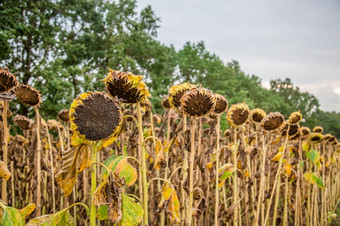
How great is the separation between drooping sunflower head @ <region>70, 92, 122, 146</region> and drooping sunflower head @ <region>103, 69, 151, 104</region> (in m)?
0.14

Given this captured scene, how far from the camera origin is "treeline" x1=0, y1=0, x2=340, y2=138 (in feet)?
36.7

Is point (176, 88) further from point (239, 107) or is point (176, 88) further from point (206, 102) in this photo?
point (239, 107)

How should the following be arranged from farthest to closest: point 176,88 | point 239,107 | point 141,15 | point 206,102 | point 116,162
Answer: point 141,15
point 239,107
point 176,88
point 206,102
point 116,162

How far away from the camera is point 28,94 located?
5.97 feet

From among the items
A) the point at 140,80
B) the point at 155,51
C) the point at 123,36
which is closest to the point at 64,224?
the point at 140,80

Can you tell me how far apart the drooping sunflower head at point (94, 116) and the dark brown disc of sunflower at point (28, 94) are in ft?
2.84

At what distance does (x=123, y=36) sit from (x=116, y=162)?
50.8 feet

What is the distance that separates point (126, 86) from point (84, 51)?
14.1 m

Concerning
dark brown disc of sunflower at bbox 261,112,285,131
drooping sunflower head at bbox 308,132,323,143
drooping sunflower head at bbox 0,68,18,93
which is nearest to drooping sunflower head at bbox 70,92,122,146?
drooping sunflower head at bbox 0,68,18,93

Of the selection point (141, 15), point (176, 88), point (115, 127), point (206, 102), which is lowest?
point (115, 127)

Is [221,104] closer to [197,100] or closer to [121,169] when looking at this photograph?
[197,100]

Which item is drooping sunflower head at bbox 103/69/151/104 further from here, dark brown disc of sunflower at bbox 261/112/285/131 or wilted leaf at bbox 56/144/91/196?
dark brown disc of sunflower at bbox 261/112/285/131

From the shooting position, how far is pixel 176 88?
1.80 metres

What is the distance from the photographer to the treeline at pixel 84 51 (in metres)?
11.2
